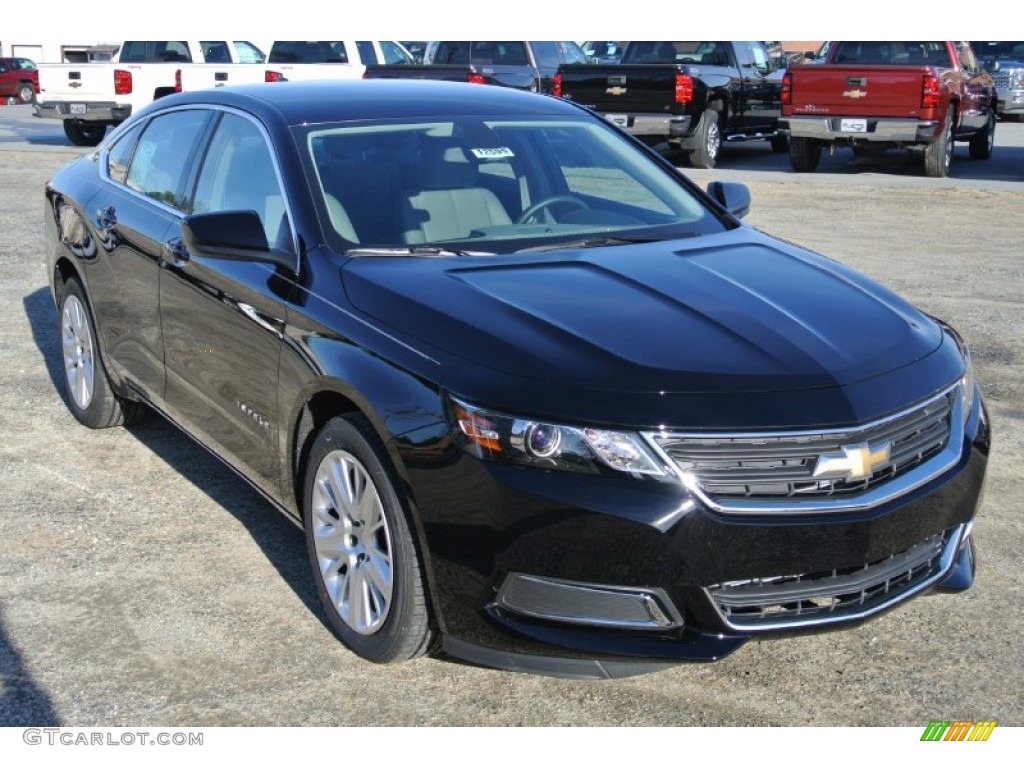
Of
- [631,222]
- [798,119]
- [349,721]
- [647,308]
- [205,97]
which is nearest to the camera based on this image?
[349,721]

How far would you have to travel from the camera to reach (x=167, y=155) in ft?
18.5

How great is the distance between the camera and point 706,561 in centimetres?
337

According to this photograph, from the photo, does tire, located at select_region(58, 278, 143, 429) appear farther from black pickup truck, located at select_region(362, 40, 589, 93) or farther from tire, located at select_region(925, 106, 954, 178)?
tire, located at select_region(925, 106, 954, 178)

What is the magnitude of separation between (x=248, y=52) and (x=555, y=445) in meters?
19.0

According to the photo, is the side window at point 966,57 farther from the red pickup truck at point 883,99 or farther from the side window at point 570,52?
the side window at point 570,52

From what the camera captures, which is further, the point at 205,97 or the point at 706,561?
the point at 205,97

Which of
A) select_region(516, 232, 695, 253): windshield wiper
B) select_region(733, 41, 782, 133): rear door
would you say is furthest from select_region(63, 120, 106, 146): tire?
select_region(516, 232, 695, 253): windshield wiper

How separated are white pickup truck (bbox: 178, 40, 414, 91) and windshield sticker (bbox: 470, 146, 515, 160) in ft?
51.6

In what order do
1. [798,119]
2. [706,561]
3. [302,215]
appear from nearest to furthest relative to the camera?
[706,561] < [302,215] < [798,119]

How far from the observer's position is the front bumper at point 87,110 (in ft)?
68.1

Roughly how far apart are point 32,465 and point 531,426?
131 inches

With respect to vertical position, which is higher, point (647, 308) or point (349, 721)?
point (647, 308)

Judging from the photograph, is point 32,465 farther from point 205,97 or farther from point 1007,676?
point 1007,676
